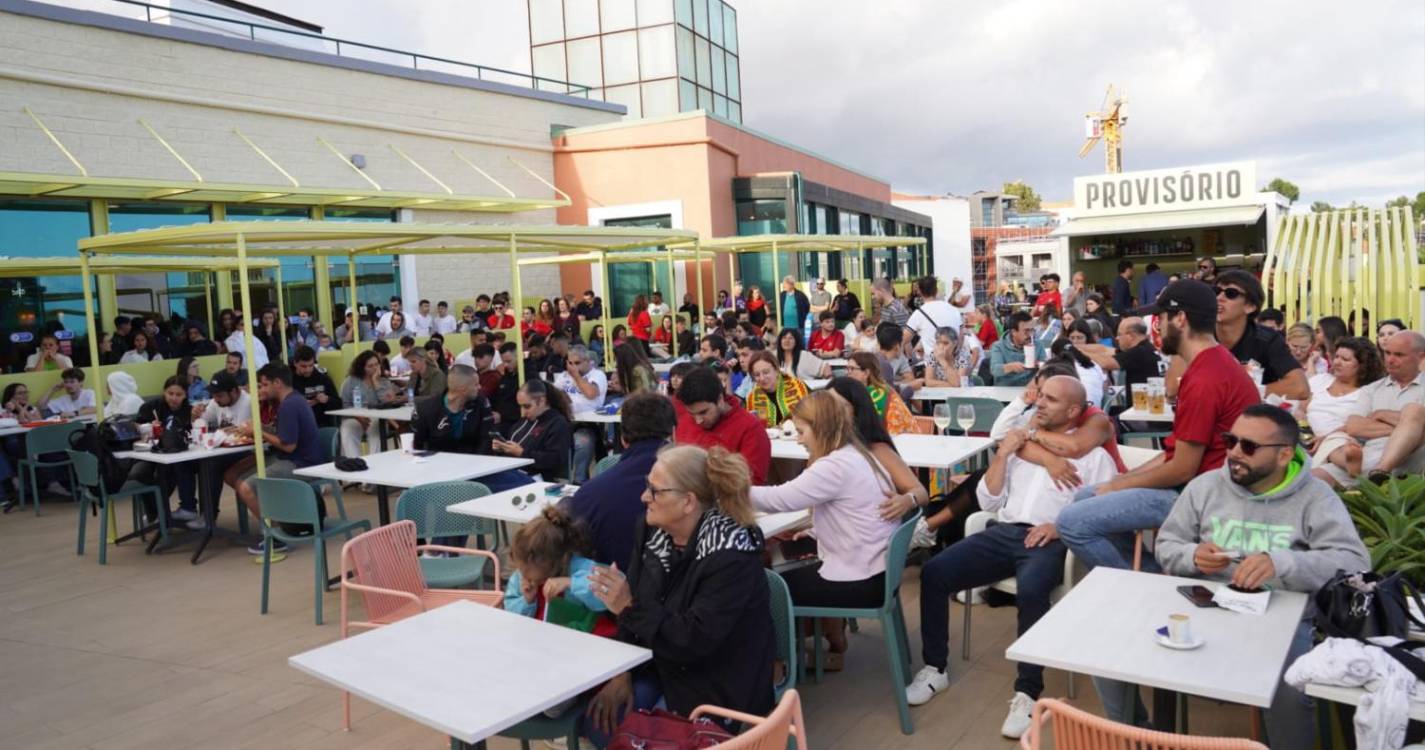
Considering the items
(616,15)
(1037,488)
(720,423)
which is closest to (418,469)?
(720,423)

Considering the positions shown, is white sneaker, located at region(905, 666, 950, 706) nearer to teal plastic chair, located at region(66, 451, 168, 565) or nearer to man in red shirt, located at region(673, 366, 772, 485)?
man in red shirt, located at region(673, 366, 772, 485)

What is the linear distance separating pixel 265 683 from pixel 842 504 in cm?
305

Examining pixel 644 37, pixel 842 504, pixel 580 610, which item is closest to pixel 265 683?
pixel 580 610

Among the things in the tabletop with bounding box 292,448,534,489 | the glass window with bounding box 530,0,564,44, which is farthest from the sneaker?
the glass window with bounding box 530,0,564,44

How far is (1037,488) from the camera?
14.4ft

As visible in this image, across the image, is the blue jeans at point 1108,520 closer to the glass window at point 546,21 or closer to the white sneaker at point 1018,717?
the white sneaker at point 1018,717

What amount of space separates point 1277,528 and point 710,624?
6.27 ft

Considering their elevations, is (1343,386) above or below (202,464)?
above

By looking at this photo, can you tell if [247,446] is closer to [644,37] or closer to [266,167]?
[266,167]

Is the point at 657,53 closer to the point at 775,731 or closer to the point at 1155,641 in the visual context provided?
the point at 1155,641

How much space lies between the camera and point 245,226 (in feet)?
22.0

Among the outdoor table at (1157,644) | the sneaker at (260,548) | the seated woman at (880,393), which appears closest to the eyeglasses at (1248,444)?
the outdoor table at (1157,644)

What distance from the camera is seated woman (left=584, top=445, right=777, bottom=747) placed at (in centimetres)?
308

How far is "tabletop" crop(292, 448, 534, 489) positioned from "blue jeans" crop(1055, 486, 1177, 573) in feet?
11.1
